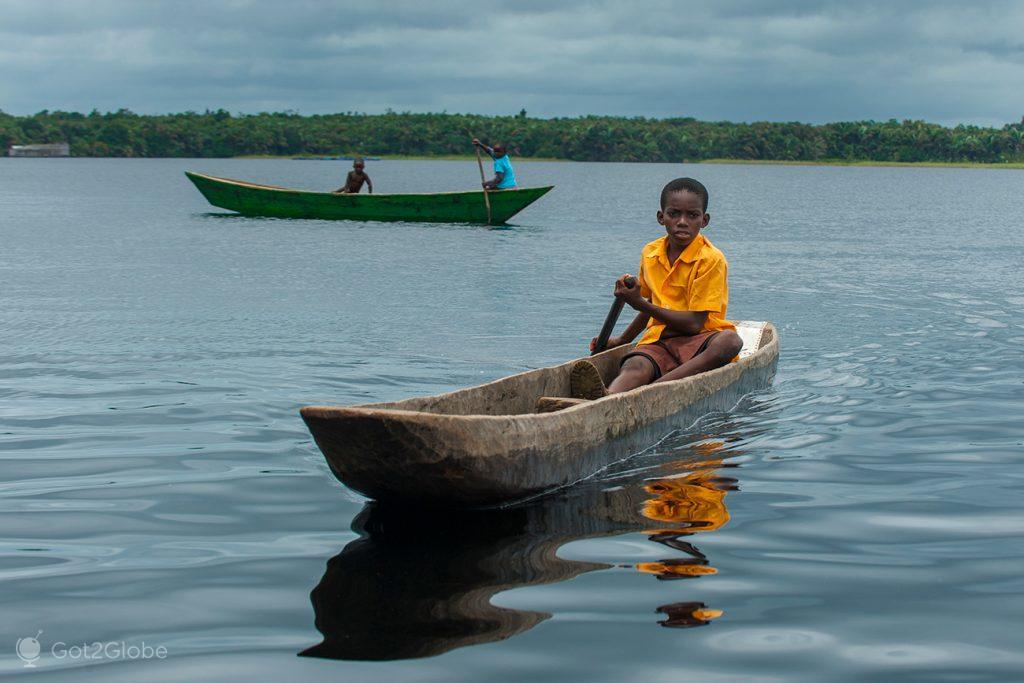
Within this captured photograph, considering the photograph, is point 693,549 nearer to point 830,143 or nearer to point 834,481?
point 834,481

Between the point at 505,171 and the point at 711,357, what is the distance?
16913mm

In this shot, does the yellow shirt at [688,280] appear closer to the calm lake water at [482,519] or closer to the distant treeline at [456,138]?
the calm lake water at [482,519]

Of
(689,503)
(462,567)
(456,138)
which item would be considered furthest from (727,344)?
(456,138)

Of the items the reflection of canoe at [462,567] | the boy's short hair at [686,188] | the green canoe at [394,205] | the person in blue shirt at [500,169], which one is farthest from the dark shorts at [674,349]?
the green canoe at [394,205]

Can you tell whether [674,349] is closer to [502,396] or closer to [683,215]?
[683,215]

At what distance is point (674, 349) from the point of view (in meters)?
6.71

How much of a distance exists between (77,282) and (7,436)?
8453mm

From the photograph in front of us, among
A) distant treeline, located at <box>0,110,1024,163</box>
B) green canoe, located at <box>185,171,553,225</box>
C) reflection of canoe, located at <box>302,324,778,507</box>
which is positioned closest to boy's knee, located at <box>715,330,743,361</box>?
reflection of canoe, located at <box>302,324,778,507</box>

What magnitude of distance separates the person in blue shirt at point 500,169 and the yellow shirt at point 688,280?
1538 centimetres

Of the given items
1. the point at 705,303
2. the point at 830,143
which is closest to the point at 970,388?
the point at 705,303

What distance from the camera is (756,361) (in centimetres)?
741

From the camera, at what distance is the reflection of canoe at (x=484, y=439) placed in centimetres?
427

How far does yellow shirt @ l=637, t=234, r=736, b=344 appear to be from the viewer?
6.49 m

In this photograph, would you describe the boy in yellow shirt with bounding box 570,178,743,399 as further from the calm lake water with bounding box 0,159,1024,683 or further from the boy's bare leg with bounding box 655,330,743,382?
the calm lake water with bounding box 0,159,1024,683
